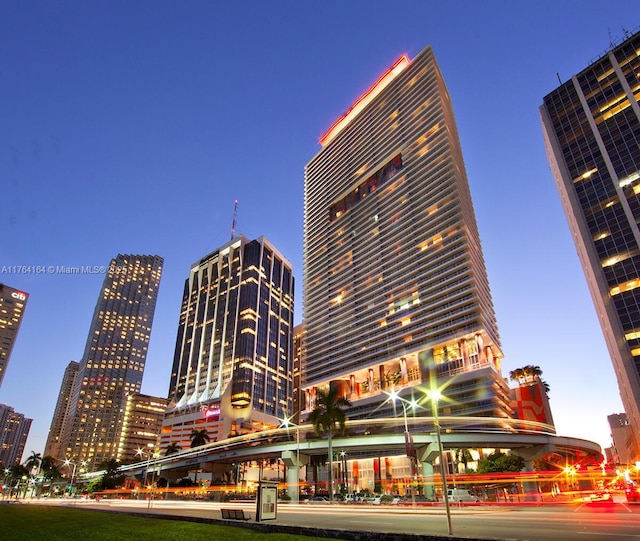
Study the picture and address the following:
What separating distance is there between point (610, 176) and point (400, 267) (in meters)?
63.6

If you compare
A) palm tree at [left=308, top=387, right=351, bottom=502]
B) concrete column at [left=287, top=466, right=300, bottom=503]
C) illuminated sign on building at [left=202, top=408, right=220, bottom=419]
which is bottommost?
concrete column at [left=287, top=466, right=300, bottom=503]

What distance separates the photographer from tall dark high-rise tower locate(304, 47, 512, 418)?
11562cm

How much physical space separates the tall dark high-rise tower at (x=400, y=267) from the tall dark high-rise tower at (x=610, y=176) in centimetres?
2890

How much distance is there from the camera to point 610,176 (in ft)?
322

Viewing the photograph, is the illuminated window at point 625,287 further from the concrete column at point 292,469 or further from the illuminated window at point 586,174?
the concrete column at point 292,469

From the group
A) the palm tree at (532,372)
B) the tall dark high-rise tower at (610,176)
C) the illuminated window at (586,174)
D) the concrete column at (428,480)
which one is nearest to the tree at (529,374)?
the palm tree at (532,372)

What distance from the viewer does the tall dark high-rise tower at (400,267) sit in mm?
115625

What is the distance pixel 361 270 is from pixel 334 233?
96.4 feet

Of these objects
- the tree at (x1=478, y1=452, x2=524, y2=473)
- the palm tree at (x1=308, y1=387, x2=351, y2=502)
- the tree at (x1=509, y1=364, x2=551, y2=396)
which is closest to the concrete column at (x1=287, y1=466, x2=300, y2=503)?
the palm tree at (x1=308, y1=387, x2=351, y2=502)

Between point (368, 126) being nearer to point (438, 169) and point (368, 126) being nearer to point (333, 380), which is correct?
point (438, 169)

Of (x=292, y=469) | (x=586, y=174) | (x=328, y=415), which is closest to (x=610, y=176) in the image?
(x=586, y=174)

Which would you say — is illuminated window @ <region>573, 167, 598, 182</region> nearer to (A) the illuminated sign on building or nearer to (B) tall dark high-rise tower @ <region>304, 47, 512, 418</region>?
(B) tall dark high-rise tower @ <region>304, 47, 512, 418</region>

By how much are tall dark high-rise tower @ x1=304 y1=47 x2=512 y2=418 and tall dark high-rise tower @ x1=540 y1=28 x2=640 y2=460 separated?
28.9 meters

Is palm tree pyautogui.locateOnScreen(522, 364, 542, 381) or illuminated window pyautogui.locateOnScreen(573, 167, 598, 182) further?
palm tree pyautogui.locateOnScreen(522, 364, 542, 381)
